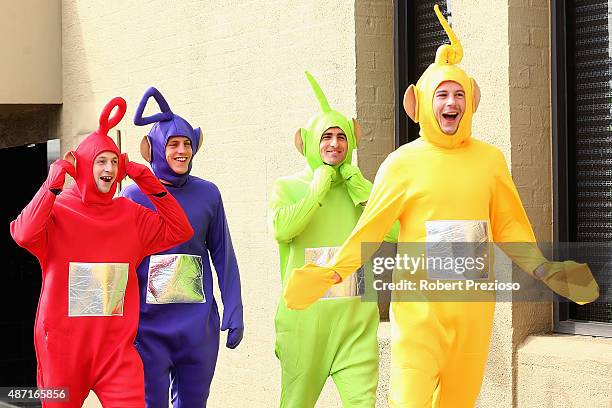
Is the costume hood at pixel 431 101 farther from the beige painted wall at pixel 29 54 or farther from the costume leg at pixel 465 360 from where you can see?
the beige painted wall at pixel 29 54

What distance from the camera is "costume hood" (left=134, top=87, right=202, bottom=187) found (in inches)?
263

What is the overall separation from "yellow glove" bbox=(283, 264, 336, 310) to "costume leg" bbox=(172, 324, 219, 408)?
1339 millimetres

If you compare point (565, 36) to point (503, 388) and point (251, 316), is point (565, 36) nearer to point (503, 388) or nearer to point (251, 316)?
point (503, 388)

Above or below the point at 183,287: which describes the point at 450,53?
above

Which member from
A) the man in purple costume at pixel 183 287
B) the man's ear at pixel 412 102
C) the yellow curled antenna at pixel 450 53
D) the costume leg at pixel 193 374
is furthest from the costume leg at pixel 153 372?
Result: the yellow curled antenna at pixel 450 53

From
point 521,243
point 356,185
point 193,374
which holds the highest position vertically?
point 356,185

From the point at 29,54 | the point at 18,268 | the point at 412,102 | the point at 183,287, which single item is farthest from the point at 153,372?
the point at 18,268

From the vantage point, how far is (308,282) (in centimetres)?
544

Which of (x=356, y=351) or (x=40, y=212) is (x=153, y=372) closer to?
(x=356, y=351)

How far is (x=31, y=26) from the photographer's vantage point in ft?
40.6

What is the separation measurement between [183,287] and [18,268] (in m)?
8.56

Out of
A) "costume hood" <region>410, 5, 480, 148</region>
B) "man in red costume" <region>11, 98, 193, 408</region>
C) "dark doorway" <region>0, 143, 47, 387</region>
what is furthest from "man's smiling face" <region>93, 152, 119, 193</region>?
"dark doorway" <region>0, 143, 47, 387</region>

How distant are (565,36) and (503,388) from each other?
2.06 m

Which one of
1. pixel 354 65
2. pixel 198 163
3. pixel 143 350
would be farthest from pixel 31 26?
pixel 143 350
